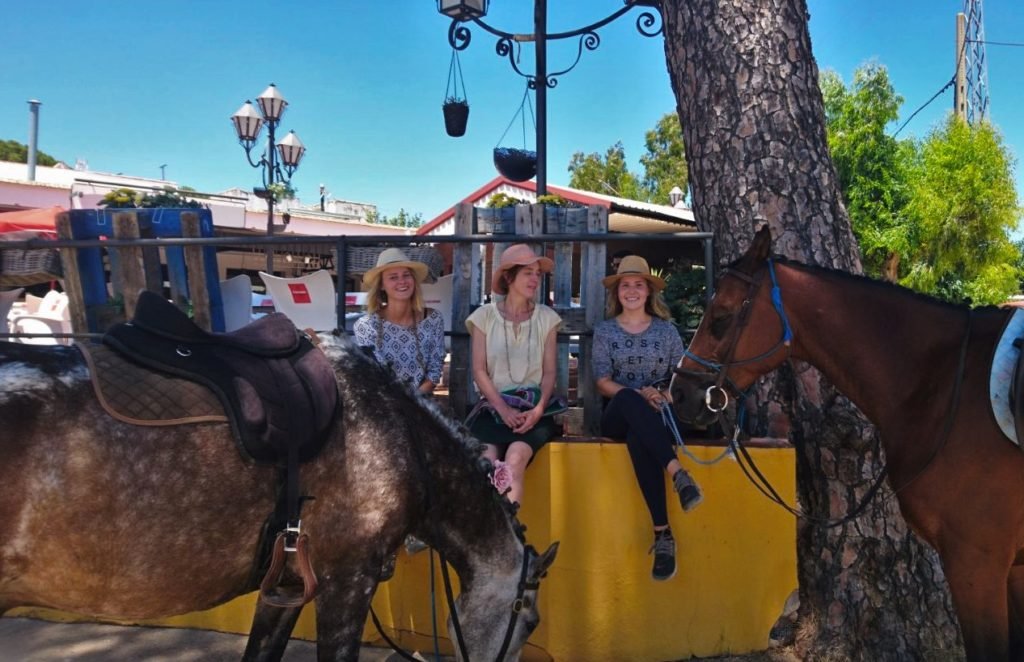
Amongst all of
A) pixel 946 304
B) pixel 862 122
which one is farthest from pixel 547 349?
pixel 862 122

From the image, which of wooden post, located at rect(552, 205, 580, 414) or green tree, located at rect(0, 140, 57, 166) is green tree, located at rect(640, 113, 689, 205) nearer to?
wooden post, located at rect(552, 205, 580, 414)

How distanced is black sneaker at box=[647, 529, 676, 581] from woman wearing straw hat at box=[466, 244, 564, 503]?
0.75 metres

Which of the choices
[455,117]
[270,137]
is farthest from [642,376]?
[270,137]

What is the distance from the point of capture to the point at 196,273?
14.9ft

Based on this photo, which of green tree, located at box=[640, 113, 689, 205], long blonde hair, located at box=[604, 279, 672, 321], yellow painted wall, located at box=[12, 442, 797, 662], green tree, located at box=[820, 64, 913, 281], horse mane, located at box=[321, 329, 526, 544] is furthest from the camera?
green tree, located at box=[640, 113, 689, 205]

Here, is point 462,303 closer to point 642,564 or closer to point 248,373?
point 642,564

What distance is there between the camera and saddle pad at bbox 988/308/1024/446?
265 centimetres

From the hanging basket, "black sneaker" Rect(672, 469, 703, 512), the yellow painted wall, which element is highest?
the hanging basket

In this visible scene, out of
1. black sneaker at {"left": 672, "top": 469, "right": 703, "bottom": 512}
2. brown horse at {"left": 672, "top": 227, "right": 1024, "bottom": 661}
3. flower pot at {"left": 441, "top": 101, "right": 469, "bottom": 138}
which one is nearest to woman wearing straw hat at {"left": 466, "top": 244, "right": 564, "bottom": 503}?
black sneaker at {"left": 672, "top": 469, "right": 703, "bottom": 512}

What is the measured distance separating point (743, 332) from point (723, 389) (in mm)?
249

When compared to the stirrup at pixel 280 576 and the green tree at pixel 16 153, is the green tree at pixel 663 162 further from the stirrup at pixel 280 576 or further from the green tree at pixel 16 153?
the green tree at pixel 16 153

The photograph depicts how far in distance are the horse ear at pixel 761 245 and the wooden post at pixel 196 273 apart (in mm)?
3221

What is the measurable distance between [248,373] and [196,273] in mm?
2310

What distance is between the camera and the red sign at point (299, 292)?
215 inches
